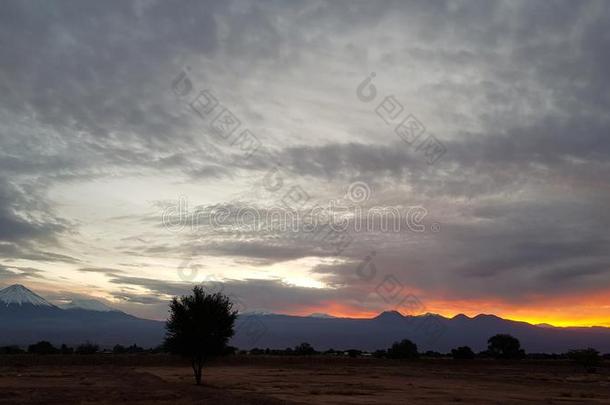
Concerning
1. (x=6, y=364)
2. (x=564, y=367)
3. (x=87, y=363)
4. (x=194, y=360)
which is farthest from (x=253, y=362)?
(x=564, y=367)

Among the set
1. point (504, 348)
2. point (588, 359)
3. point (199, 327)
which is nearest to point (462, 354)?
point (504, 348)

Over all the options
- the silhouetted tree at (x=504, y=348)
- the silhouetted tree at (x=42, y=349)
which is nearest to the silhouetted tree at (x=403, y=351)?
the silhouetted tree at (x=504, y=348)

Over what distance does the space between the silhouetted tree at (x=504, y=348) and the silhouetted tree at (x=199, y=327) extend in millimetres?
95524

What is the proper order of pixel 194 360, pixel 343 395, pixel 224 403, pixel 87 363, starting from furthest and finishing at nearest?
pixel 87 363 < pixel 194 360 < pixel 343 395 < pixel 224 403

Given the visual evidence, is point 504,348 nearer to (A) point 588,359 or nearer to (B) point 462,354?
(B) point 462,354

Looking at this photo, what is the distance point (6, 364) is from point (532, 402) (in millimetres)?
73688

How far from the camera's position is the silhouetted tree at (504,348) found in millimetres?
136250

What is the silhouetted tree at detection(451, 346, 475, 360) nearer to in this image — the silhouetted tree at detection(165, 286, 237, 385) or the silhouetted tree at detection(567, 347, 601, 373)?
the silhouetted tree at detection(567, 347, 601, 373)

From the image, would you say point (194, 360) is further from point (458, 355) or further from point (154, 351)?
point (458, 355)

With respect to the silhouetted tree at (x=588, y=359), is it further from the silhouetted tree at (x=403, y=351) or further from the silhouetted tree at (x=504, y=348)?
the silhouetted tree at (x=403, y=351)

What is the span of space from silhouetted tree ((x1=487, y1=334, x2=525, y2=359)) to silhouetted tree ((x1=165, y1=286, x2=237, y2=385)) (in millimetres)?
95524

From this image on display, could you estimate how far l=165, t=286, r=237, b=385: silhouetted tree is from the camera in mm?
54897

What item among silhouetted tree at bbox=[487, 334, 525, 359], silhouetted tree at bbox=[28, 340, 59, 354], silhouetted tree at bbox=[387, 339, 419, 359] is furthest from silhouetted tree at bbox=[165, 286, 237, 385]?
silhouetted tree at bbox=[487, 334, 525, 359]

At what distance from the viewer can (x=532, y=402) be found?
4081 cm
